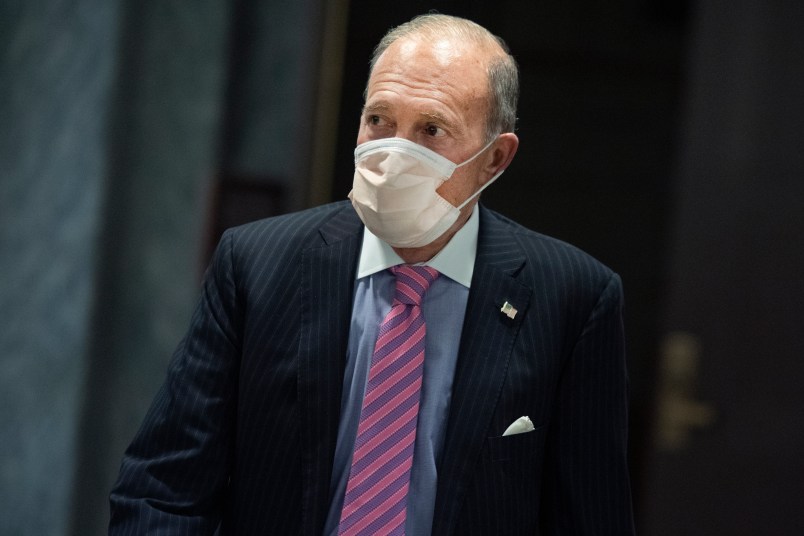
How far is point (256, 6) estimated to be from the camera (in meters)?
3.13

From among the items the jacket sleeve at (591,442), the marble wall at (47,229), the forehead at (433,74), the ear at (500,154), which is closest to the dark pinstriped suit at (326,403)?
the jacket sleeve at (591,442)

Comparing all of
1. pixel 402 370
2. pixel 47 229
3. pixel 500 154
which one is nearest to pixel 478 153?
pixel 500 154

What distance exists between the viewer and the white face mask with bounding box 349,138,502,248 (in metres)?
1.59

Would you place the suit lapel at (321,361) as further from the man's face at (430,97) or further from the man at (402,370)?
the man's face at (430,97)

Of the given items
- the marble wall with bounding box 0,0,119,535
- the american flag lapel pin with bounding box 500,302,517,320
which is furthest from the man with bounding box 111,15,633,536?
the marble wall with bounding box 0,0,119,535

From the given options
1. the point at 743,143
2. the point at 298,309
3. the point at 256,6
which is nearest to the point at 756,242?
the point at 743,143

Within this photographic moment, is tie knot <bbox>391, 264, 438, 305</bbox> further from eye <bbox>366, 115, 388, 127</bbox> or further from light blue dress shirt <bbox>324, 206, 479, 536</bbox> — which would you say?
eye <bbox>366, 115, 388, 127</bbox>

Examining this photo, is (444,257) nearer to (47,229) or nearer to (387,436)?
(387,436)

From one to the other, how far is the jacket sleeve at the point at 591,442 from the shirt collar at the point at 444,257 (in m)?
0.20

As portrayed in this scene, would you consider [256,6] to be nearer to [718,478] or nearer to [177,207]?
[177,207]

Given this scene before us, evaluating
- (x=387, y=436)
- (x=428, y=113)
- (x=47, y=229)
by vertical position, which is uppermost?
(x=428, y=113)

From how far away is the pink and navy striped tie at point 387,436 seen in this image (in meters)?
1.55

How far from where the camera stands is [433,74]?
157 centimetres

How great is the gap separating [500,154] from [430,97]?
202 millimetres
